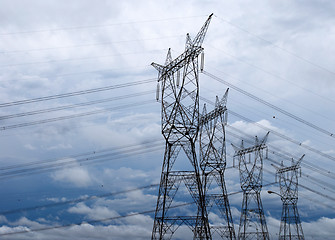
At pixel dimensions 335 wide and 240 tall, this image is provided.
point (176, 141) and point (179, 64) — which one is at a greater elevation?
point (179, 64)

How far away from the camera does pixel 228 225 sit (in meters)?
55.8

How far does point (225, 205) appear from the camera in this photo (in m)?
56.1

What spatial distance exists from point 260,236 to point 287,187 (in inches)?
437

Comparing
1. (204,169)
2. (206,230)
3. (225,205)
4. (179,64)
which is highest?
(179,64)

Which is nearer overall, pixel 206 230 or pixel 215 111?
pixel 206 230

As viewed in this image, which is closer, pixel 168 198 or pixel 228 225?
pixel 168 198

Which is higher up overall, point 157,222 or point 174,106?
point 174,106

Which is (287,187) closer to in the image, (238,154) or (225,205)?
(238,154)

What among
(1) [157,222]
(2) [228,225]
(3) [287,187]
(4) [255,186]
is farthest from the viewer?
(3) [287,187]

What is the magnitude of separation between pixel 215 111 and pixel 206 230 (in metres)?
19.9

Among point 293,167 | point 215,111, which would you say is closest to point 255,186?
point 293,167

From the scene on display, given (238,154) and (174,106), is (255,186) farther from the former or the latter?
(174,106)

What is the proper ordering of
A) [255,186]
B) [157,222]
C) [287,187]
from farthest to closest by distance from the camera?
[287,187]
[255,186]
[157,222]

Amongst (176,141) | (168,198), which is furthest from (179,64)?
(168,198)
